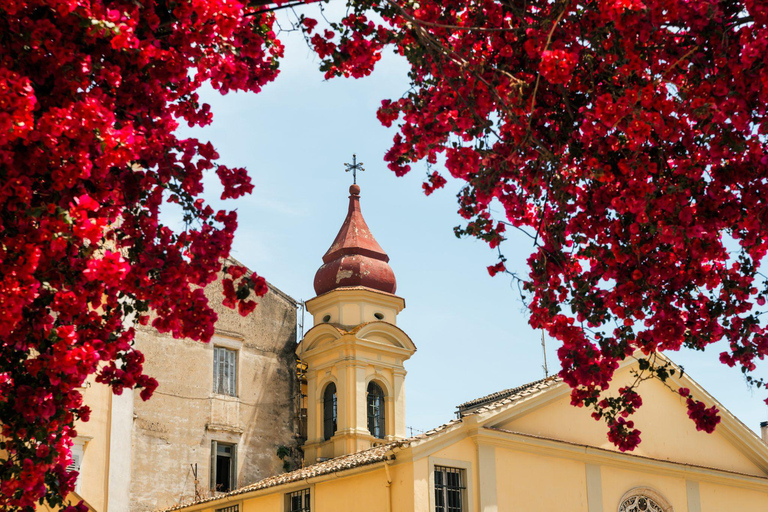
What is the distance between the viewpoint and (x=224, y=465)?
2630cm

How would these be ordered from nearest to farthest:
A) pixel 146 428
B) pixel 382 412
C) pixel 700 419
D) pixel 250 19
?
pixel 250 19
pixel 700 419
pixel 146 428
pixel 382 412

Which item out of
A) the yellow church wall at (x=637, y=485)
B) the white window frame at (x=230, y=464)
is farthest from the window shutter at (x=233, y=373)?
the yellow church wall at (x=637, y=485)

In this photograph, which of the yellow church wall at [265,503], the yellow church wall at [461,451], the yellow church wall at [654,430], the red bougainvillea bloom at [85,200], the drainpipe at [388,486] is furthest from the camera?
the yellow church wall at [654,430]

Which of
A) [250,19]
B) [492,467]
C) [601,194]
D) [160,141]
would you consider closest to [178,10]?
[160,141]

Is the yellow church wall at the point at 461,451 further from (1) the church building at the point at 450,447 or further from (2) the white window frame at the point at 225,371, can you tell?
(2) the white window frame at the point at 225,371

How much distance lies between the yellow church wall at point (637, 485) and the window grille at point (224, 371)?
1078 cm

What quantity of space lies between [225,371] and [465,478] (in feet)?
30.1

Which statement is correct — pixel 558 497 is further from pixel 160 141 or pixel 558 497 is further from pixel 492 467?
pixel 160 141

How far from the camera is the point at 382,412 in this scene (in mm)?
27297

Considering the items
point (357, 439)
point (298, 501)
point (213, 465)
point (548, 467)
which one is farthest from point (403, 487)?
point (213, 465)

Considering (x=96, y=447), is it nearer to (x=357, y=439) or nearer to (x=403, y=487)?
(x=357, y=439)

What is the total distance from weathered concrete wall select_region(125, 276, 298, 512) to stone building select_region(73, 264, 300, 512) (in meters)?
0.03

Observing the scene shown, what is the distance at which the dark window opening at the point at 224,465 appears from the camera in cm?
2584

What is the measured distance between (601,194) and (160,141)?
12.9 ft
